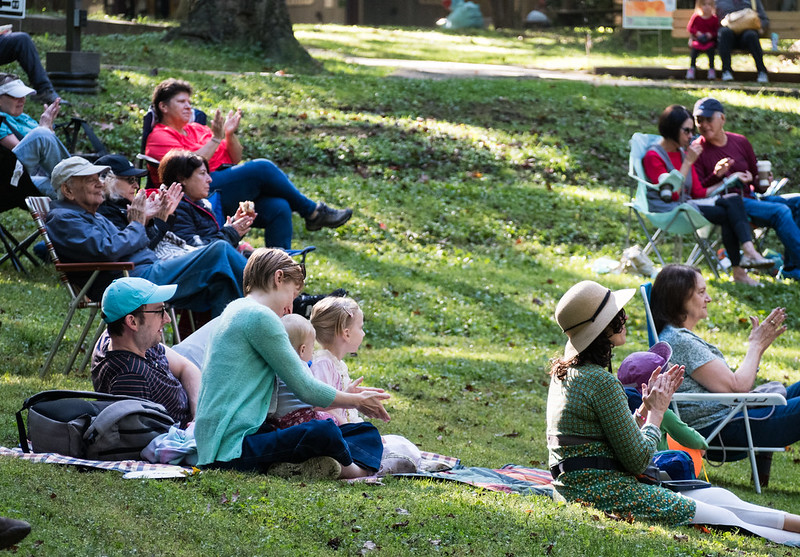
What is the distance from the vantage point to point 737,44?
19.7m

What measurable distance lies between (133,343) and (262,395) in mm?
847

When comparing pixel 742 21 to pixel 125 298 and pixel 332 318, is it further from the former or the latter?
pixel 125 298

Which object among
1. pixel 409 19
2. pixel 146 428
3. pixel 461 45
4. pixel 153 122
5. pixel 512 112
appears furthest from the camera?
pixel 409 19

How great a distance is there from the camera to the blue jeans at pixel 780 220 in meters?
10.6

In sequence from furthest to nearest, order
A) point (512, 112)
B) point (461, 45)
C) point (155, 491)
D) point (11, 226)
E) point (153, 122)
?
point (461, 45) < point (512, 112) < point (11, 226) < point (153, 122) < point (155, 491)

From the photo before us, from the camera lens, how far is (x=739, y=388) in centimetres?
607

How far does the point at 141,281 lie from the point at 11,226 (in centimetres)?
644

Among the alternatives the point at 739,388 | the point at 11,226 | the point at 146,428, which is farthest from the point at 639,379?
the point at 11,226

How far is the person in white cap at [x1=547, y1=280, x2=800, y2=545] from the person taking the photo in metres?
4.54

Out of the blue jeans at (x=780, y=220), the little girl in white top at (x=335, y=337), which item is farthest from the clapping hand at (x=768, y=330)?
the blue jeans at (x=780, y=220)

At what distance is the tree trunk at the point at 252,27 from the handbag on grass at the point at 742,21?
7.63m

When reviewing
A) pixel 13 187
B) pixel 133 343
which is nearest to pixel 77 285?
pixel 133 343

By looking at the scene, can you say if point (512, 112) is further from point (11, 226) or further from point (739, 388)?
point (739, 388)

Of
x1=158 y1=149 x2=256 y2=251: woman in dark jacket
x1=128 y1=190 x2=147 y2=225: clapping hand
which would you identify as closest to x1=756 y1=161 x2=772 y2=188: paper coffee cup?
x1=158 y1=149 x2=256 y2=251: woman in dark jacket
